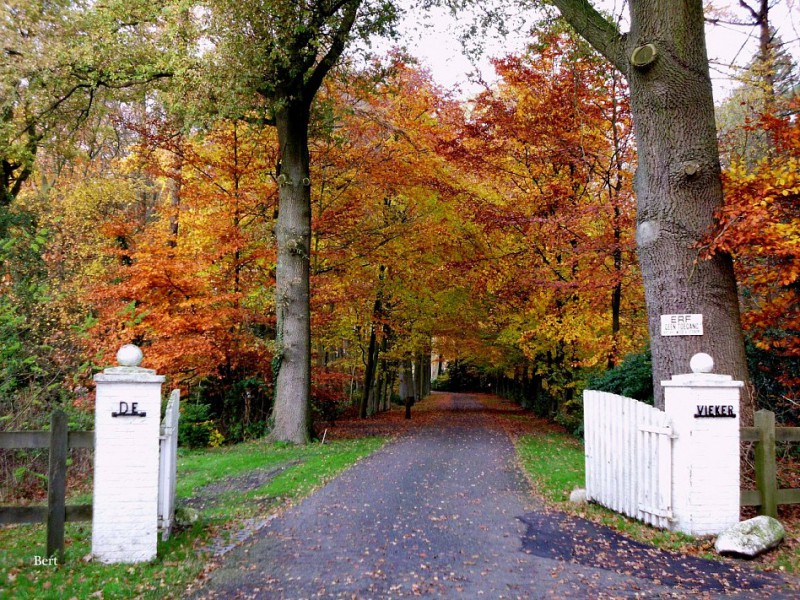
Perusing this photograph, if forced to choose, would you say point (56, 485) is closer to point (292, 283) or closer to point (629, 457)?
point (629, 457)

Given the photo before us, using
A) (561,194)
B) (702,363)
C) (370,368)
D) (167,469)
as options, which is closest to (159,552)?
(167,469)

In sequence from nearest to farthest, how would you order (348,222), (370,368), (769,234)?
(769,234), (348,222), (370,368)

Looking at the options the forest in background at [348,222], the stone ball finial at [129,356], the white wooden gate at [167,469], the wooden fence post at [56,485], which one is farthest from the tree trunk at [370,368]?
the wooden fence post at [56,485]

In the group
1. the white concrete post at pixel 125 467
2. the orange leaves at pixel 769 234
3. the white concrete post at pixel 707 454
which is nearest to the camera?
the white concrete post at pixel 125 467

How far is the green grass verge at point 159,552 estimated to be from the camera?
472 cm

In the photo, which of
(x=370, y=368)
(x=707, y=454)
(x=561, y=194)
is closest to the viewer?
(x=707, y=454)

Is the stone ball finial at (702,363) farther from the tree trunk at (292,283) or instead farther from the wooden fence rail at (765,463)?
the tree trunk at (292,283)

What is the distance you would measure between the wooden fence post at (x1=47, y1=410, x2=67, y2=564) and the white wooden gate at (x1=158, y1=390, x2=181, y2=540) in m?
0.79

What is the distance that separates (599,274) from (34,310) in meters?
12.5

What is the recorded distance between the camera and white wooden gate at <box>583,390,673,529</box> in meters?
6.32

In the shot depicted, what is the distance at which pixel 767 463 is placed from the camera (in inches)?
252

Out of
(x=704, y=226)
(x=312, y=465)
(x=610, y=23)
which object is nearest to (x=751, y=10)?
(x=610, y=23)

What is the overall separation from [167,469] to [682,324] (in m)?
5.93

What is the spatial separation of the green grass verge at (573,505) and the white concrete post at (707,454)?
0.87 feet
